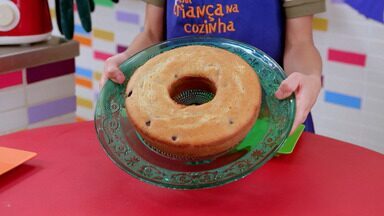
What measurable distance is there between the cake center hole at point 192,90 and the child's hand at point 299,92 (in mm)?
102

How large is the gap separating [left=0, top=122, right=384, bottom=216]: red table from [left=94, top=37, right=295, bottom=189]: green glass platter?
43 millimetres

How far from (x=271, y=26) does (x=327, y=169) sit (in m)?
0.38

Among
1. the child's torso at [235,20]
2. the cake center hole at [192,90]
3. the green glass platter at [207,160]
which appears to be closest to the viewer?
the green glass platter at [207,160]

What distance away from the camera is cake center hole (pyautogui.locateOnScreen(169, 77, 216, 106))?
858mm

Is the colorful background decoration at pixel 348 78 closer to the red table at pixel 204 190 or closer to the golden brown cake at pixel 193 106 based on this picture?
the red table at pixel 204 190

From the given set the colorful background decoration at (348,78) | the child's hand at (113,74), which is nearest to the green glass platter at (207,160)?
the child's hand at (113,74)

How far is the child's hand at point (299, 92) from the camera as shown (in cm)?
83

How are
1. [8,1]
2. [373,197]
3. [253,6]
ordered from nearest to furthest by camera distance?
[373,197] → [253,6] → [8,1]

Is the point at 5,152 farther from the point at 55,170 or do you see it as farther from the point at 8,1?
the point at 8,1

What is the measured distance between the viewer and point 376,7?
154 centimetres

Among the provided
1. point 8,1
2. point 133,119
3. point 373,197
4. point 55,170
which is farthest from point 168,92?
point 8,1

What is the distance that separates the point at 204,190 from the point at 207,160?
0.05 m

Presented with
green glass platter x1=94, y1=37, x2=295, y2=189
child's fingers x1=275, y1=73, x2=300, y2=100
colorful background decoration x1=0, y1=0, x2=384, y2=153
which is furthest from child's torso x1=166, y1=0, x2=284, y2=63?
colorful background decoration x1=0, y1=0, x2=384, y2=153

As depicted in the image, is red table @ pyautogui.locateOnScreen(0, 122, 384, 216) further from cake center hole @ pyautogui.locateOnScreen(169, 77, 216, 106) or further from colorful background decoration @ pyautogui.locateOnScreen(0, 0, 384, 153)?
colorful background decoration @ pyautogui.locateOnScreen(0, 0, 384, 153)
